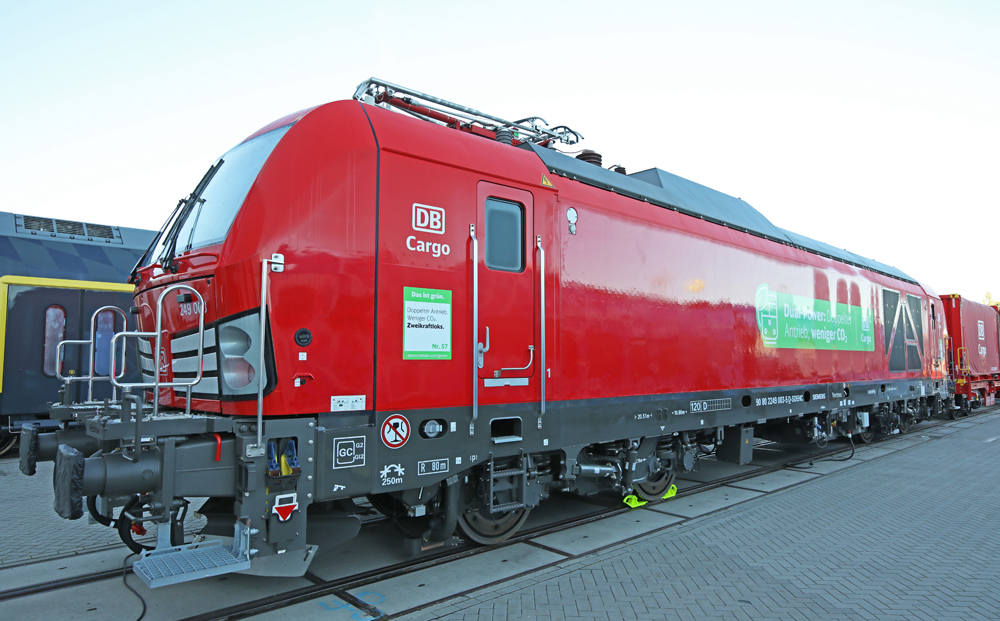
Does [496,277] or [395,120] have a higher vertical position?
[395,120]

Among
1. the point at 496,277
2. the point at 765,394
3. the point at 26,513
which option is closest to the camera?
the point at 496,277

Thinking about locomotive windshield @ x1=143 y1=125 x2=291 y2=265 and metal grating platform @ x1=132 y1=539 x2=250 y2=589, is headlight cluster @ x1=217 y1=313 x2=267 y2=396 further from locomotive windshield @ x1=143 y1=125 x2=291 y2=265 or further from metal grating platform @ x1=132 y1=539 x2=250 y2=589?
metal grating platform @ x1=132 y1=539 x2=250 y2=589

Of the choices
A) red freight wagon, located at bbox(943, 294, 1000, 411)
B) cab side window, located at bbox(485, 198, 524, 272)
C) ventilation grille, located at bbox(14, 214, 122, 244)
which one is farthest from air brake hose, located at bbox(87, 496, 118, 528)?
red freight wagon, located at bbox(943, 294, 1000, 411)

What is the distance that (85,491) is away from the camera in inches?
139

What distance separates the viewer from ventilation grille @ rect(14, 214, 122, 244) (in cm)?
1176

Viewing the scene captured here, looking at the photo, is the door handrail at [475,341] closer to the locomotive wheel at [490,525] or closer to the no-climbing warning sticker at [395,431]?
the no-climbing warning sticker at [395,431]

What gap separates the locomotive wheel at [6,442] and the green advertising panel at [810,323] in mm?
12783

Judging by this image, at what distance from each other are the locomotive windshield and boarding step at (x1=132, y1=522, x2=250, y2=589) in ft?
6.65

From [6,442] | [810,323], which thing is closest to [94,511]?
[6,442]

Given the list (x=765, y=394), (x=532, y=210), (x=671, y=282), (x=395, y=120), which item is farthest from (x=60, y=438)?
(x=765, y=394)

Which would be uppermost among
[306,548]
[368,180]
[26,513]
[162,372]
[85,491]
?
[368,180]

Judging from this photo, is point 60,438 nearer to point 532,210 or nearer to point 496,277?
point 496,277

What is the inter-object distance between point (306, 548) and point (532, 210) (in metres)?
3.25

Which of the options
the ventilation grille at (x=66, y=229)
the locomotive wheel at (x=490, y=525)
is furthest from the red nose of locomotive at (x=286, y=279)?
the ventilation grille at (x=66, y=229)
